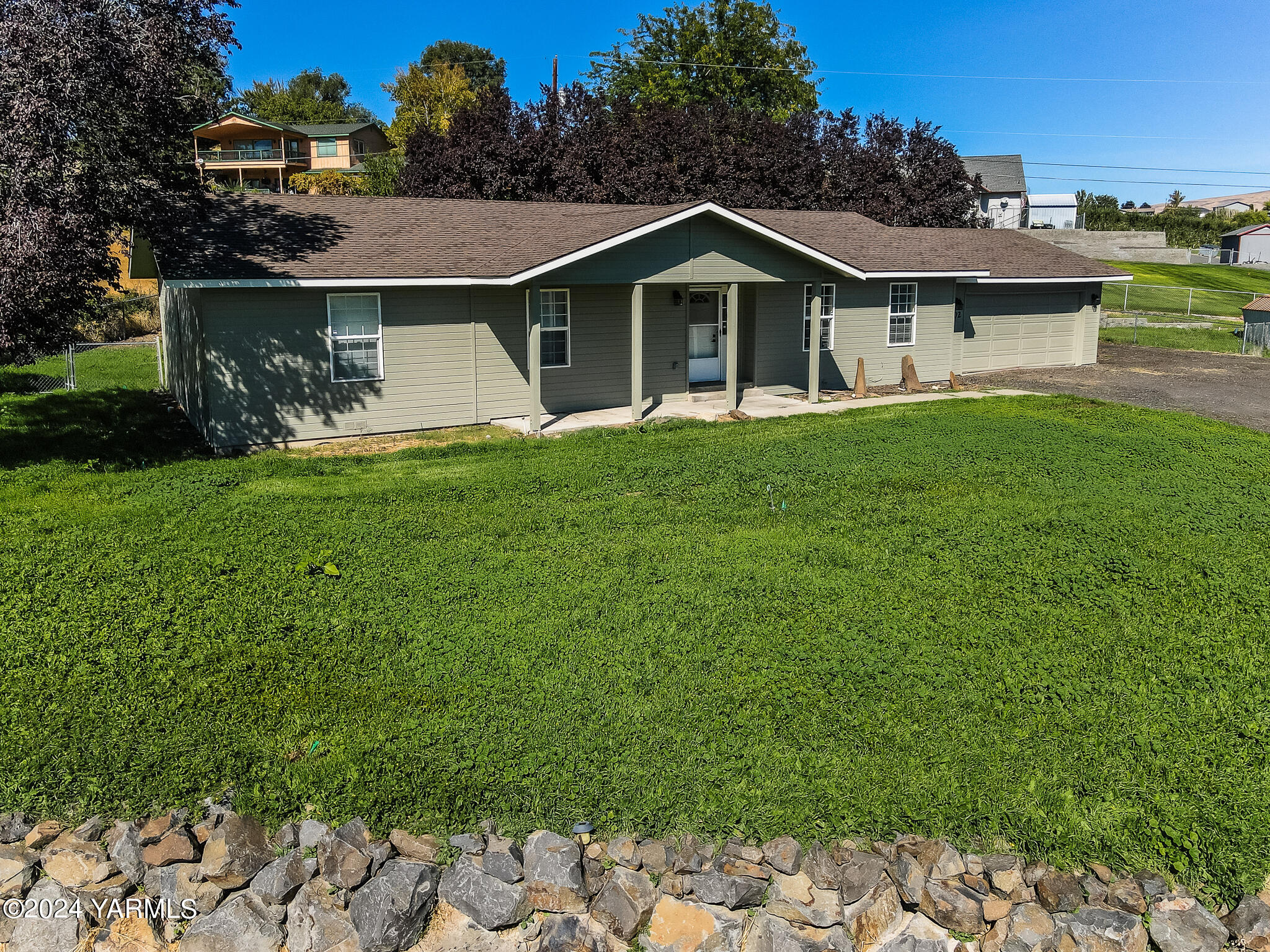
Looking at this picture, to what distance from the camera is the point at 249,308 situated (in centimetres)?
1392

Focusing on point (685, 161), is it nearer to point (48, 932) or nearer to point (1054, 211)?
point (48, 932)

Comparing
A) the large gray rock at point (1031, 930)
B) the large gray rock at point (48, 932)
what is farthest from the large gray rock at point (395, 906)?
the large gray rock at point (1031, 930)

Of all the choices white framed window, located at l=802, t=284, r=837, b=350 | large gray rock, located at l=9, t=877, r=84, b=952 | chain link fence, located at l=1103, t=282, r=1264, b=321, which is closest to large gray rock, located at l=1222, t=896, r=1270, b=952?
large gray rock, located at l=9, t=877, r=84, b=952

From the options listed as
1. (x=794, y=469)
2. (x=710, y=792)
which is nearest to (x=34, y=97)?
(x=794, y=469)

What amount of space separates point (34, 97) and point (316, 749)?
8310mm

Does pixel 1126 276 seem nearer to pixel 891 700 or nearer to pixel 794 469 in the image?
pixel 794 469

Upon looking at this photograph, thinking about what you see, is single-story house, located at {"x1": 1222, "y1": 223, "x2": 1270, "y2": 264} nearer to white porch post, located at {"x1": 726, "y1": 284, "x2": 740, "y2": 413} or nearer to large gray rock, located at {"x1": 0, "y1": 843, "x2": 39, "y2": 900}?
white porch post, located at {"x1": 726, "y1": 284, "x2": 740, "y2": 413}

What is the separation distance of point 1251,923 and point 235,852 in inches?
211

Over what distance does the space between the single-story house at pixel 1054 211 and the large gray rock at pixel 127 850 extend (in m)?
65.4

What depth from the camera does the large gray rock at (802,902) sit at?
5105 millimetres

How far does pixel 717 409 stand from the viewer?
17500 millimetres

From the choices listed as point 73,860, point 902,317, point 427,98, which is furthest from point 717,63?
point 73,860

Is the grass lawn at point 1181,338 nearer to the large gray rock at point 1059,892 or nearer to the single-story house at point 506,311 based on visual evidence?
the single-story house at point 506,311

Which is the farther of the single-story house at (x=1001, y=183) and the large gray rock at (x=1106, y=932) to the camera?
the single-story house at (x=1001, y=183)
